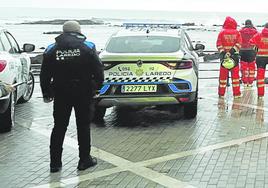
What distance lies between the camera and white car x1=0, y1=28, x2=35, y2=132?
7602mm

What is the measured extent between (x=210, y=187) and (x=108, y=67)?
346 centimetres

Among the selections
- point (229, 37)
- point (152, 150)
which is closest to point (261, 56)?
point (229, 37)

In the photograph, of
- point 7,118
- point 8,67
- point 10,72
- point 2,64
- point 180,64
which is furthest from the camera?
point 180,64

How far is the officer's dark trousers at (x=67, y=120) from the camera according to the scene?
19.5ft

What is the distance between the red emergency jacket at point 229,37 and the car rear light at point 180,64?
3.03m

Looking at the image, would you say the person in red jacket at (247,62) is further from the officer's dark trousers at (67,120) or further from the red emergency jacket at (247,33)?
the officer's dark trousers at (67,120)

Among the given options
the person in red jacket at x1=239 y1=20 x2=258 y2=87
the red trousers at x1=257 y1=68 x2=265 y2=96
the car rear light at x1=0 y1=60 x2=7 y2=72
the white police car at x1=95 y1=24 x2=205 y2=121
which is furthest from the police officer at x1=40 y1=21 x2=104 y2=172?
the person in red jacket at x1=239 y1=20 x2=258 y2=87

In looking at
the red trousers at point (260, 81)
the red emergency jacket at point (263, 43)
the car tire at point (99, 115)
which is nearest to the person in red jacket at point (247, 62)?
the red emergency jacket at point (263, 43)

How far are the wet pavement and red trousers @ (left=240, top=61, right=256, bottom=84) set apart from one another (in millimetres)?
3045

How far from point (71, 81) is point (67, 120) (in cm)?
52

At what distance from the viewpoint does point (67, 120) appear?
19.8 ft

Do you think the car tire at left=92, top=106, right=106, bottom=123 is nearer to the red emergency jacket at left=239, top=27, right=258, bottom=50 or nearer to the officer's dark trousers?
the officer's dark trousers

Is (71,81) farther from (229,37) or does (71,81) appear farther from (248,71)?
(248,71)

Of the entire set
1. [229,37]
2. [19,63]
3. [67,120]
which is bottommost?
[67,120]
